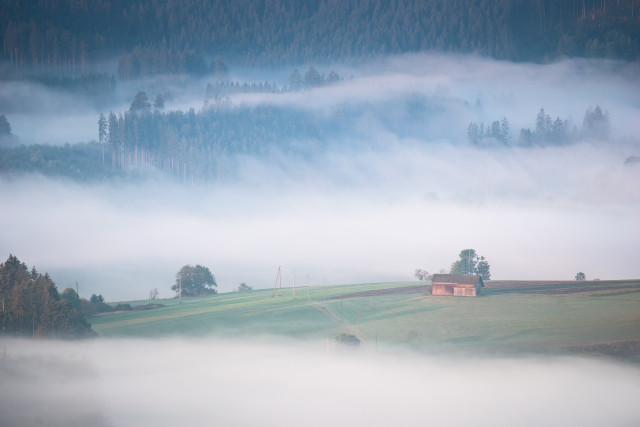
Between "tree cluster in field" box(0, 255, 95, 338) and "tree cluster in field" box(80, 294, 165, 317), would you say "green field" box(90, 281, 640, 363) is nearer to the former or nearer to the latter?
"tree cluster in field" box(80, 294, 165, 317)

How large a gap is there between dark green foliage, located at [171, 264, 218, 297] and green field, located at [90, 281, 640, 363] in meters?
14.2

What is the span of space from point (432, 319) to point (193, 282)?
7078cm

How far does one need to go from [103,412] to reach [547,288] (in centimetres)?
9939

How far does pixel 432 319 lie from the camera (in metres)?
111

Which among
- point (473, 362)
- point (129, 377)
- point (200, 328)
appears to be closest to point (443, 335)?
point (473, 362)

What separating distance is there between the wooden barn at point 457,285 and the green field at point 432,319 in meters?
2.77

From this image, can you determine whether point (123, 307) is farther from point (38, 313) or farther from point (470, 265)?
point (470, 265)

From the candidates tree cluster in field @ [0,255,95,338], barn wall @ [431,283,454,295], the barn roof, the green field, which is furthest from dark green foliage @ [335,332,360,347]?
tree cluster in field @ [0,255,95,338]

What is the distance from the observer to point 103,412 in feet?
277

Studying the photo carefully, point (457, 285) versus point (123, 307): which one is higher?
point (457, 285)

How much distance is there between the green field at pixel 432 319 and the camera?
99688 mm

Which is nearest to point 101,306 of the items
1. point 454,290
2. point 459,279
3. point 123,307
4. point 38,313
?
point 123,307

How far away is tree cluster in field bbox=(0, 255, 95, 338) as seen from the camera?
104375 millimetres

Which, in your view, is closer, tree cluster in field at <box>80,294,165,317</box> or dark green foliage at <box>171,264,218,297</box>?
tree cluster in field at <box>80,294,165,317</box>
